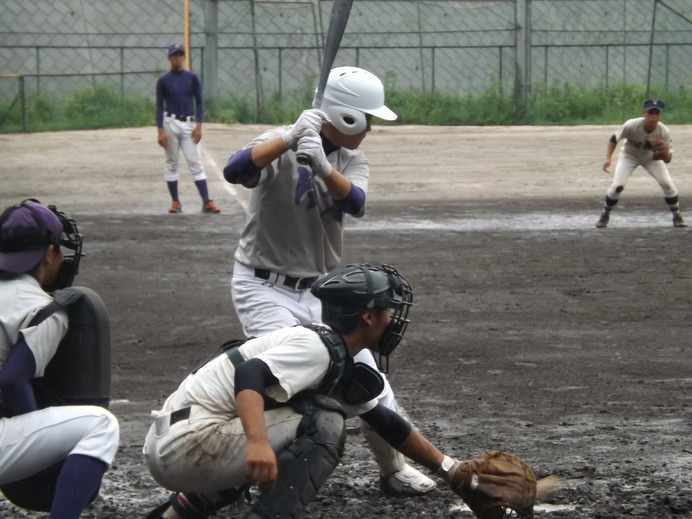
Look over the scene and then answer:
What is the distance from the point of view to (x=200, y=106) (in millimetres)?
14836

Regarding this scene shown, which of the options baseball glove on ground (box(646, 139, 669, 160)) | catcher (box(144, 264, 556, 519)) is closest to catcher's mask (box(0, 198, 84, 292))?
catcher (box(144, 264, 556, 519))

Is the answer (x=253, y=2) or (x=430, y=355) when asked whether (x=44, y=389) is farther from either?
(x=253, y=2)

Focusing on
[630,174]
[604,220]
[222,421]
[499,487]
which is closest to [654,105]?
[630,174]

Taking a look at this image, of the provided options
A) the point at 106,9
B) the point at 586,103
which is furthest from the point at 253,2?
the point at 586,103

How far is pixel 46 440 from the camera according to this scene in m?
3.68

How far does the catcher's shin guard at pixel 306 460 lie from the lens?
3773 mm

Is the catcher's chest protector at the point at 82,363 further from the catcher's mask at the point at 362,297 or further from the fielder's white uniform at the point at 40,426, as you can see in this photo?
the catcher's mask at the point at 362,297

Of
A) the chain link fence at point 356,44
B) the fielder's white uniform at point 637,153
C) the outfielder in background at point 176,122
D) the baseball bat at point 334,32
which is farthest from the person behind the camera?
the chain link fence at point 356,44

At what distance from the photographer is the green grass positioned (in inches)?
1085

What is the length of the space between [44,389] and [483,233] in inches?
364

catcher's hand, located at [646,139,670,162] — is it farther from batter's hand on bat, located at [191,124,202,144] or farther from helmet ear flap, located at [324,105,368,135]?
helmet ear flap, located at [324,105,368,135]

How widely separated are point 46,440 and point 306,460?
Answer: 2.88 feet

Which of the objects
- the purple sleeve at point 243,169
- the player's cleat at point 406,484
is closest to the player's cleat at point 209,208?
the purple sleeve at point 243,169

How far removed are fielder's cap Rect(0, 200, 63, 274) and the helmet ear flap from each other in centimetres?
159
